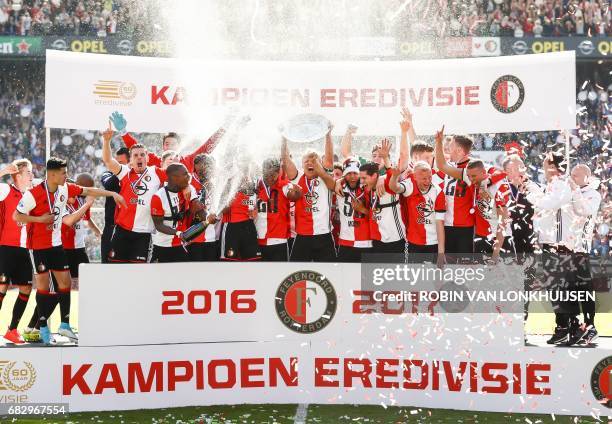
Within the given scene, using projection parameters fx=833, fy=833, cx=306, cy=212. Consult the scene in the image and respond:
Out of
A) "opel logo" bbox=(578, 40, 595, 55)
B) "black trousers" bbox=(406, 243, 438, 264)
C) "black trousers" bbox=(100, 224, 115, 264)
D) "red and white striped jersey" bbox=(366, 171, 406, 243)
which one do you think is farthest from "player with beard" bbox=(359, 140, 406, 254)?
"opel logo" bbox=(578, 40, 595, 55)

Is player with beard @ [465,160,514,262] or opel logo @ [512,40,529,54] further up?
opel logo @ [512,40,529,54]

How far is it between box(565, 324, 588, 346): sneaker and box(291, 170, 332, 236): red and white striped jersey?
216cm

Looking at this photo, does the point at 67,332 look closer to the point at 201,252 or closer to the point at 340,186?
the point at 201,252

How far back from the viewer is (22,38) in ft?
74.7

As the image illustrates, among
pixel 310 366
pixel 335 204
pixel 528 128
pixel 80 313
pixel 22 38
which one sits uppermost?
pixel 22 38

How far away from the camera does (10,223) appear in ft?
24.5

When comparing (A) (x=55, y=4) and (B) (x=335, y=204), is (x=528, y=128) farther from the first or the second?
(A) (x=55, y=4)

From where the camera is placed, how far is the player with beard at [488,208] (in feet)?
22.5

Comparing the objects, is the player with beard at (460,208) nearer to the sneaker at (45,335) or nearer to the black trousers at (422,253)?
the black trousers at (422,253)

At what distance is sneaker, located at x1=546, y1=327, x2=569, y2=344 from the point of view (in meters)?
6.56

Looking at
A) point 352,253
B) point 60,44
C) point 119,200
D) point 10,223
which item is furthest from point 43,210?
point 60,44

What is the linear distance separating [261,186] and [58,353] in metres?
2.12

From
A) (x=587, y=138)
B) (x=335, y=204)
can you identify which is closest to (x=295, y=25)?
(x=587, y=138)

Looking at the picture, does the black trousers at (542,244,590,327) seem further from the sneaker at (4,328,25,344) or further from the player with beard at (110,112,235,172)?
the sneaker at (4,328,25,344)
